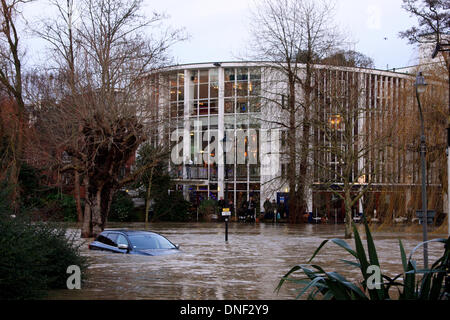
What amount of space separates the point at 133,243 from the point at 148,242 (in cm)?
62

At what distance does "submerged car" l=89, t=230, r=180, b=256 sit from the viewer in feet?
64.3

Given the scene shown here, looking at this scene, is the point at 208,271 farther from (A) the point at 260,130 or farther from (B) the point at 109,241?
(A) the point at 260,130

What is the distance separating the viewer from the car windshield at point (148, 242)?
1980 cm

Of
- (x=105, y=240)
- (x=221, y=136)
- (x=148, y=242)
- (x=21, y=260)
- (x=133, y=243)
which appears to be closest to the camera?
(x=21, y=260)

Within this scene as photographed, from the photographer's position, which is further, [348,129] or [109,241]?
[348,129]

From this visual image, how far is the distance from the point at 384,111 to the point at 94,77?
1654 cm

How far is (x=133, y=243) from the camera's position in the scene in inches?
778

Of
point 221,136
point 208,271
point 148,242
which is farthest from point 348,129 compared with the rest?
point 221,136

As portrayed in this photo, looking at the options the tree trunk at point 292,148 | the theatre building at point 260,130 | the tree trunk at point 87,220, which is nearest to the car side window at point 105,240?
the tree trunk at point 87,220

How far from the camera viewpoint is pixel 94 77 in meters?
29.5

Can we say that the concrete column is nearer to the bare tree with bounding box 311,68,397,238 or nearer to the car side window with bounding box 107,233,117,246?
the bare tree with bounding box 311,68,397,238

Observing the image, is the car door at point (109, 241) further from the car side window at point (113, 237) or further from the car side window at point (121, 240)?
the car side window at point (121, 240)
